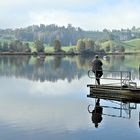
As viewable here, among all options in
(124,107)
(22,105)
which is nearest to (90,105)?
(124,107)

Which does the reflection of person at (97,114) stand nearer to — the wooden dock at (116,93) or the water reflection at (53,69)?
the wooden dock at (116,93)

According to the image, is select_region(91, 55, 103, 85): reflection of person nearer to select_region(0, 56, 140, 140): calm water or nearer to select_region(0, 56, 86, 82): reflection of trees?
select_region(0, 56, 140, 140): calm water

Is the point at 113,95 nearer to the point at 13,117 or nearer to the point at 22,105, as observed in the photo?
the point at 22,105

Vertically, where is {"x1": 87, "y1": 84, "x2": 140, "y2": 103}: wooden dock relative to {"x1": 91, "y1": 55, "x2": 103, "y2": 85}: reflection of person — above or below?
below

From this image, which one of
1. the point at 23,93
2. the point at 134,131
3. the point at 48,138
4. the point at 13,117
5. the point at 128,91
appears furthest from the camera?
the point at 23,93

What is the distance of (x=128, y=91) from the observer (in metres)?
35.9

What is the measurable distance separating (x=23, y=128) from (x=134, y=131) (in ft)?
20.9

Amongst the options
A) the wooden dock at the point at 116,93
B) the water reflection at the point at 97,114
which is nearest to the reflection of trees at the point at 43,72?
the wooden dock at the point at 116,93

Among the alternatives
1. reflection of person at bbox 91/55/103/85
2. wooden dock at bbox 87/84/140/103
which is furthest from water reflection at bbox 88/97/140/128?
reflection of person at bbox 91/55/103/85

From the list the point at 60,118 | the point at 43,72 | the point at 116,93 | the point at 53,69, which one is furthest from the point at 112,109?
the point at 53,69

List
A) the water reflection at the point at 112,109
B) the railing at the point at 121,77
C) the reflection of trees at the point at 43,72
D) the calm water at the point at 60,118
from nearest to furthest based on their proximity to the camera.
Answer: the calm water at the point at 60,118, the water reflection at the point at 112,109, the railing at the point at 121,77, the reflection of trees at the point at 43,72

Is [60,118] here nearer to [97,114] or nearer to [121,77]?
[97,114]

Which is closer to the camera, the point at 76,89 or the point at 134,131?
the point at 134,131

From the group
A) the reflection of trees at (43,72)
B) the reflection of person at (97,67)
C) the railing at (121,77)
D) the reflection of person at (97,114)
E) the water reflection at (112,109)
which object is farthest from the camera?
the reflection of trees at (43,72)
